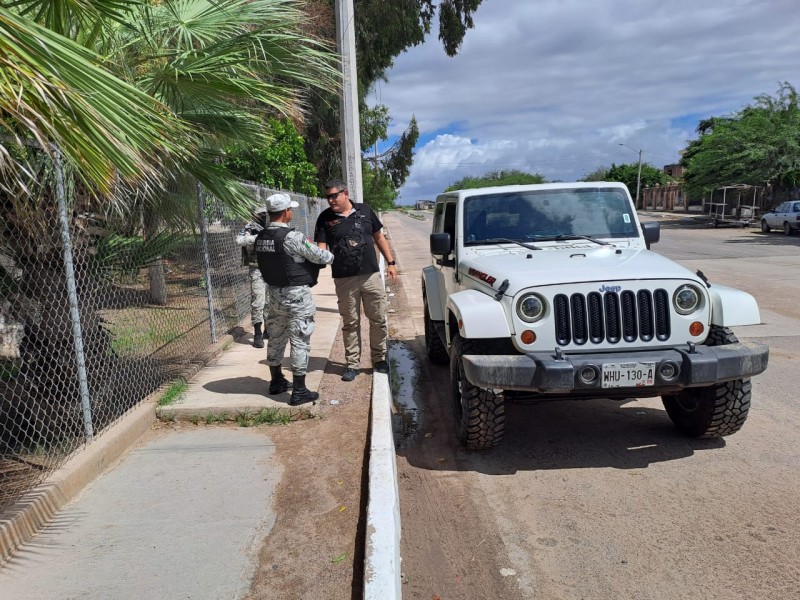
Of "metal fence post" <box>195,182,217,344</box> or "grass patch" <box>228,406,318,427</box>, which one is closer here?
"grass patch" <box>228,406,318,427</box>

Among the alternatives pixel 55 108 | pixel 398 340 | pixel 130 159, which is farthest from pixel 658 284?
pixel 398 340

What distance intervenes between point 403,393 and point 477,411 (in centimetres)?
201

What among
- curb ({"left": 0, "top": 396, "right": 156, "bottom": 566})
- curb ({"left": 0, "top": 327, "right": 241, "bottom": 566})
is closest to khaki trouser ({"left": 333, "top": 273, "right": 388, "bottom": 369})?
curb ({"left": 0, "top": 327, "right": 241, "bottom": 566})

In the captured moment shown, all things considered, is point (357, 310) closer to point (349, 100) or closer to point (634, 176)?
point (349, 100)

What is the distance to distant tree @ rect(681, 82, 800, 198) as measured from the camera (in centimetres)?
3278

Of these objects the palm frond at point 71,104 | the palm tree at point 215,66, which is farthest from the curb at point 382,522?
the palm tree at point 215,66

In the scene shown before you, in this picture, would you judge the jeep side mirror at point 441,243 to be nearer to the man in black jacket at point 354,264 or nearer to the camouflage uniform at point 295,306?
the man in black jacket at point 354,264

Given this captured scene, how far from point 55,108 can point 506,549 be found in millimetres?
2930

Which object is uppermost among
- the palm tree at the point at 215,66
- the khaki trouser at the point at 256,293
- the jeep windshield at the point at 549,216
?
the palm tree at the point at 215,66

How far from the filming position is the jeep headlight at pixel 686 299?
4207mm

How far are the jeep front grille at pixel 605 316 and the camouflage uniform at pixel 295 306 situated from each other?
6.36 ft

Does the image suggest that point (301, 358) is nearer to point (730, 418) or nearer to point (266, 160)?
point (730, 418)

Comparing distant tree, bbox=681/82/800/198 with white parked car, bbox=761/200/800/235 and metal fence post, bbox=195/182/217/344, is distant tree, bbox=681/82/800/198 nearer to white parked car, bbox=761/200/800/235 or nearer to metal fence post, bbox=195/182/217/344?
white parked car, bbox=761/200/800/235

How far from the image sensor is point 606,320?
13.6 ft
